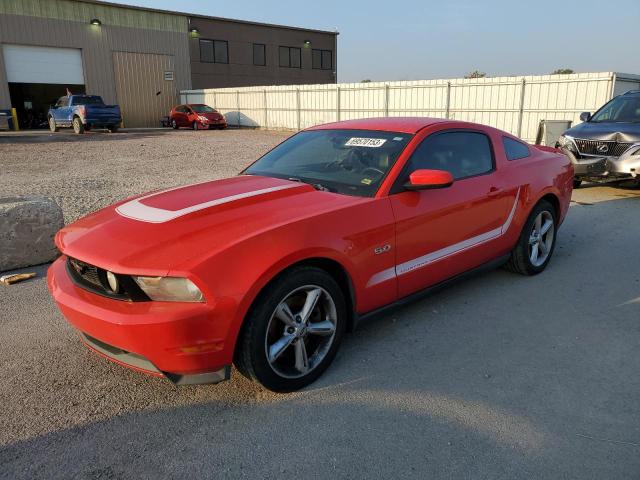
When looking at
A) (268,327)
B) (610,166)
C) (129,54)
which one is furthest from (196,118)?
(268,327)

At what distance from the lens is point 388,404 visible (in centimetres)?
281

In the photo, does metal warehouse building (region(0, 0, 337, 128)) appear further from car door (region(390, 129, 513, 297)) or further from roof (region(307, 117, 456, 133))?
car door (region(390, 129, 513, 297))

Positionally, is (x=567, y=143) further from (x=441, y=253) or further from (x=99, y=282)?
(x=99, y=282)

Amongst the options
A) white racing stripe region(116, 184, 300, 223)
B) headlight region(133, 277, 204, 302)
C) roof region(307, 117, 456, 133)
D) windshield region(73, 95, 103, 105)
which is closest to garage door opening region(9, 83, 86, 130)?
windshield region(73, 95, 103, 105)

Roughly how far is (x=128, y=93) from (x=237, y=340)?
1297 inches

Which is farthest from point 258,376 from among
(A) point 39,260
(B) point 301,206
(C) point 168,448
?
(A) point 39,260

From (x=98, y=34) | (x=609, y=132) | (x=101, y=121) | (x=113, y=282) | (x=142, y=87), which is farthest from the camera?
(x=142, y=87)

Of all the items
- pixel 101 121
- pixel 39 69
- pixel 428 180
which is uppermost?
pixel 39 69

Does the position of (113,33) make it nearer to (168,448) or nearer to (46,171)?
(46,171)

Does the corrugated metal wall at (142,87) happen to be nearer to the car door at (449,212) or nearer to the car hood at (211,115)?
the car hood at (211,115)

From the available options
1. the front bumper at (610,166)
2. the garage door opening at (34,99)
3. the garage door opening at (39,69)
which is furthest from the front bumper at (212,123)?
the front bumper at (610,166)

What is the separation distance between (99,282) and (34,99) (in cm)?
4043

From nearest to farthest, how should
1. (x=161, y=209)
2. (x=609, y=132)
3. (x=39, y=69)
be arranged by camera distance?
(x=161, y=209) < (x=609, y=132) < (x=39, y=69)

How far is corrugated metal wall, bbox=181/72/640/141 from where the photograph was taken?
1588 centimetres
